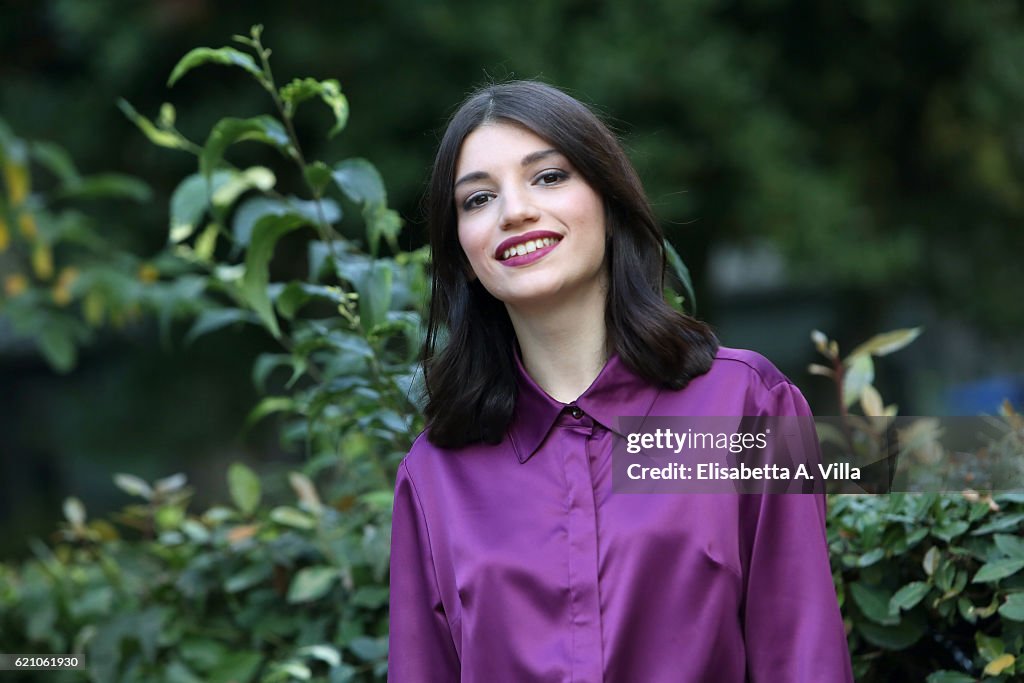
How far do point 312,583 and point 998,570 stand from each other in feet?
4.68

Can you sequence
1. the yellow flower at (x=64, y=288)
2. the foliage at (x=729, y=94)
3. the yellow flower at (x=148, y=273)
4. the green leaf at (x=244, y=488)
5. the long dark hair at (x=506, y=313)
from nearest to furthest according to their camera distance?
the long dark hair at (x=506, y=313), the green leaf at (x=244, y=488), the yellow flower at (x=148, y=273), the yellow flower at (x=64, y=288), the foliage at (x=729, y=94)

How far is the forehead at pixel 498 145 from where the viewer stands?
1.98m

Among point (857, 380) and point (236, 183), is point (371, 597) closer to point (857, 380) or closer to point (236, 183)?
point (236, 183)

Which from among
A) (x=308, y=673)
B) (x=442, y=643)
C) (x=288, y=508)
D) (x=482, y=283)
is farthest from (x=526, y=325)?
(x=288, y=508)

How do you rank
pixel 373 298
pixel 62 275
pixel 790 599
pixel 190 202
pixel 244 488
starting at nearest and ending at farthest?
pixel 790 599
pixel 373 298
pixel 190 202
pixel 244 488
pixel 62 275

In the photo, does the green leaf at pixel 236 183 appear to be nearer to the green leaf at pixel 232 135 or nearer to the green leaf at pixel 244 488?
the green leaf at pixel 232 135

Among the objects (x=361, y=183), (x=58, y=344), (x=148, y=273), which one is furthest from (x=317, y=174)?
(x=58, y=344)

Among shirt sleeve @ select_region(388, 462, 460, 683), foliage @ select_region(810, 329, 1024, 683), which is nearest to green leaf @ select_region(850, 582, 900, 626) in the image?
foliage @ select_region(810, 329, 1024, 683)

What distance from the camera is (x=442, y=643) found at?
2.02m

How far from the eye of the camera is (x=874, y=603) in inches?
87.6

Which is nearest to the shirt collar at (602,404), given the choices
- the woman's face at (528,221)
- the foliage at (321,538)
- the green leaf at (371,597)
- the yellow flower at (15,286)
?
the woman's face at (528,221)

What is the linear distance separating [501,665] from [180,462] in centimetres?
731

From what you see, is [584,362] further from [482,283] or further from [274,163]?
[274,163]

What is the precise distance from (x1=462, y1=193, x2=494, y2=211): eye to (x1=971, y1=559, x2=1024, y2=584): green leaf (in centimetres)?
101
